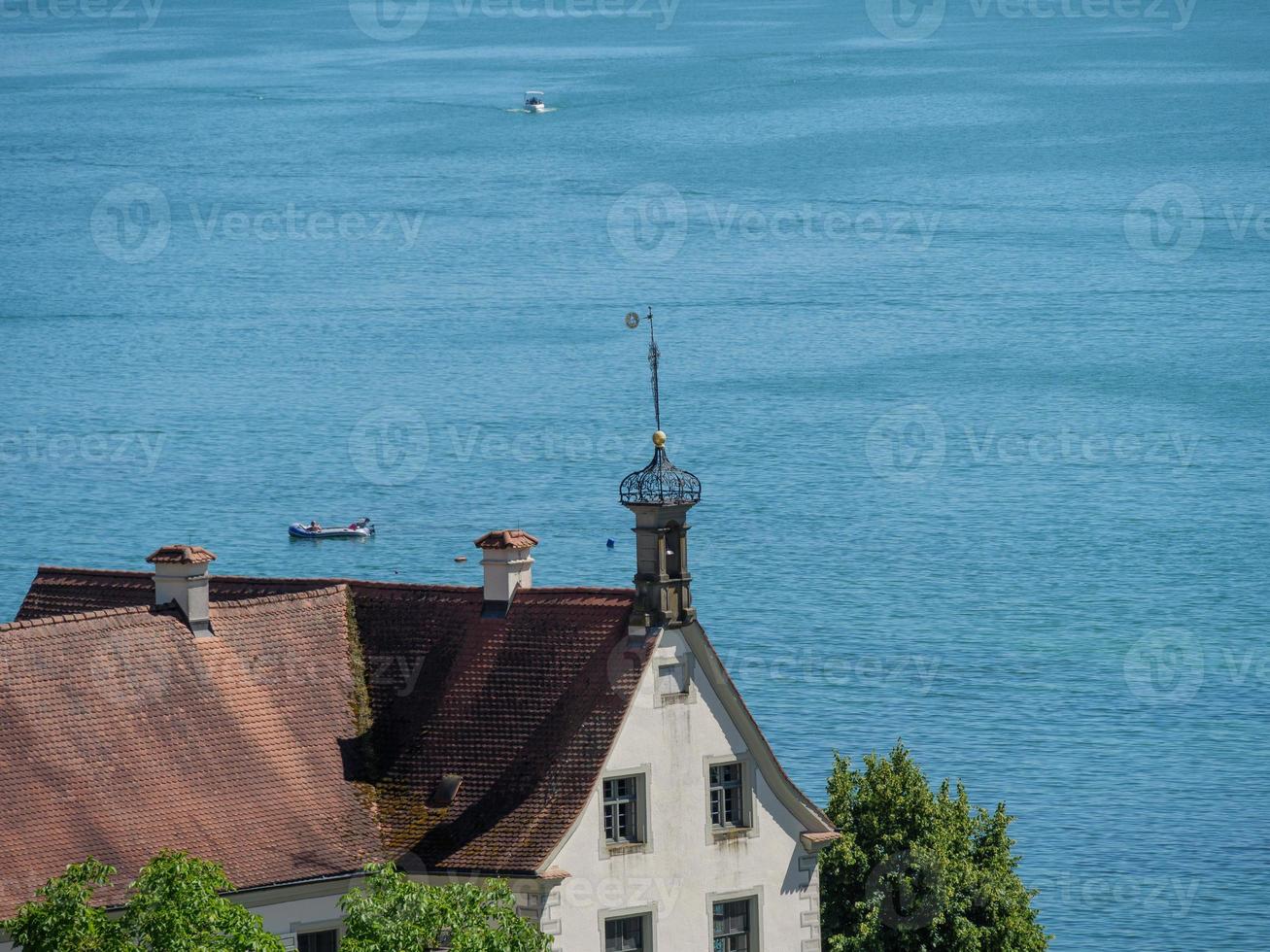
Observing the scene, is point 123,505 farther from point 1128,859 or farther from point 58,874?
point 58,874

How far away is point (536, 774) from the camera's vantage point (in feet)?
190

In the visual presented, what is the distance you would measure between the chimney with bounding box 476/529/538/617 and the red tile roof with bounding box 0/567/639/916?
443mm

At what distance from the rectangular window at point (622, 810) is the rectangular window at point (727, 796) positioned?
1851mm

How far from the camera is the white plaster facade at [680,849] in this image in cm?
5662

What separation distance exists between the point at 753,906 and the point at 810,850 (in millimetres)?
1797

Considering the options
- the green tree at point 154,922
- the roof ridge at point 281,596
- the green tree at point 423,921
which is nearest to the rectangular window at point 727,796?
the roof ridge at point 281,596

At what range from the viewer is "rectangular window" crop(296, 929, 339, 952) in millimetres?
56375

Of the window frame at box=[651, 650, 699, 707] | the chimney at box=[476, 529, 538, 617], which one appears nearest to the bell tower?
the window frame at box=[651, 650, 699, 707]

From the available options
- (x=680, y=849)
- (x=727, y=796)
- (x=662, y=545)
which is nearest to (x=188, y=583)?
(x=662, y=545)

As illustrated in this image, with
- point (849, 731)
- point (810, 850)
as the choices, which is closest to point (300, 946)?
point (810, 850)

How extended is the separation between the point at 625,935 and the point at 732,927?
2.60 meters

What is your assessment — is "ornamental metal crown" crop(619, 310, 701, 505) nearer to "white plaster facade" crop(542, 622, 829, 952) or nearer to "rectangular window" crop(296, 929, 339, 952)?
"white plaster facade" crop(542, 622, 829, 952)

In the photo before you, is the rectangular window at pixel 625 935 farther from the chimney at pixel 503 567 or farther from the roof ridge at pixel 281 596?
the roof ridge at pixel 281 596

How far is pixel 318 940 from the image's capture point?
56.5 m
